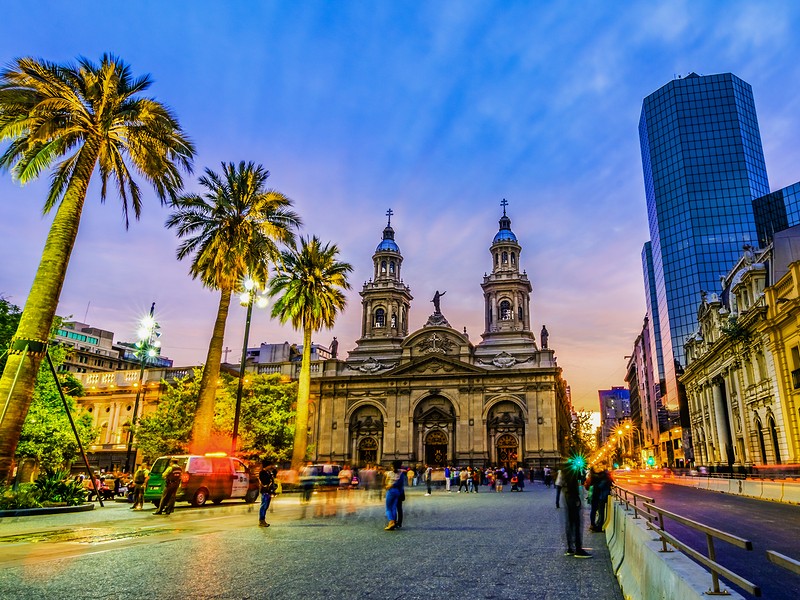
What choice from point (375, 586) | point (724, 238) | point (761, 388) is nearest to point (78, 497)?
point (375, 586)

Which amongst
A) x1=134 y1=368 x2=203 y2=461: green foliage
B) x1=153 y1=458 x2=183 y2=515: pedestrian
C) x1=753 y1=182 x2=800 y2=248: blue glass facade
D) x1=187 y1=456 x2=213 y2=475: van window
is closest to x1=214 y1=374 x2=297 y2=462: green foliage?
x1=134 y1=368 x2=203 y2=461: green foliage

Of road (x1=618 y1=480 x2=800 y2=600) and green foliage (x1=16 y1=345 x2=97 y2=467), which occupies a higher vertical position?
green foliage (x1=16 y1=345 x2=97 y2=467)

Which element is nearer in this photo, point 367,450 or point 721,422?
point 721,422

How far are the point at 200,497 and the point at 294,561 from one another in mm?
14065

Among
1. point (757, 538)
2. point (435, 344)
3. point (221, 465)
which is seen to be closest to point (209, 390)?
point (221, 465)

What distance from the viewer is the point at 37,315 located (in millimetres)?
15906

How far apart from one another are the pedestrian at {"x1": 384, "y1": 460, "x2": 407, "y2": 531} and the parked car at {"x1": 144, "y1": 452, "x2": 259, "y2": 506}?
9661mm

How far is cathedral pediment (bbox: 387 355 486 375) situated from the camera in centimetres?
6025

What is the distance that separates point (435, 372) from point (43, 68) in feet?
161

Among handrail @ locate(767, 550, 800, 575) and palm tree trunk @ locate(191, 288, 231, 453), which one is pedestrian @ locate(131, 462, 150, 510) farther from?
handrail @ locate(767, 550, 800, 575)

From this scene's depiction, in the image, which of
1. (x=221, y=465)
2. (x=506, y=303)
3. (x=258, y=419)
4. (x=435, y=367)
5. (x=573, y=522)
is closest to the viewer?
(x=573, y=522)

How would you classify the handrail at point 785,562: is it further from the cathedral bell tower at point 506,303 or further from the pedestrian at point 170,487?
the cathedral bell tower at point 506,303

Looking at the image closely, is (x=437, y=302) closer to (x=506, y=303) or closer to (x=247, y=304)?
(x=506, y=303)

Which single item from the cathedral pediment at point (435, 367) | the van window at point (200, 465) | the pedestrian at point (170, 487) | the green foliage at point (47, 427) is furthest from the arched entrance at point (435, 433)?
the pedestrian at point (170, 487)
